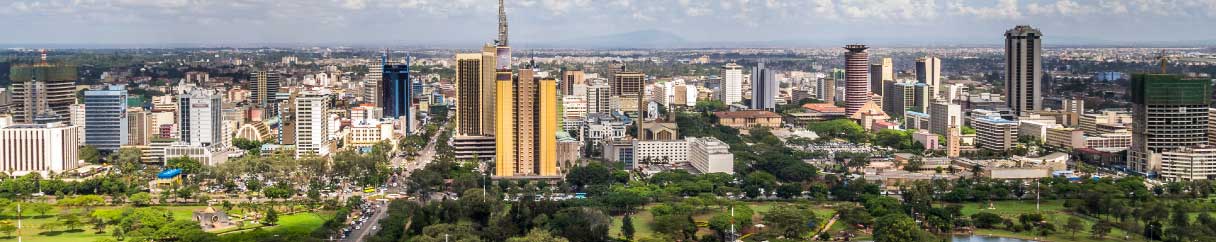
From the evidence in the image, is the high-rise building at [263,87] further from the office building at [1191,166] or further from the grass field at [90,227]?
the office building at [1191,166]

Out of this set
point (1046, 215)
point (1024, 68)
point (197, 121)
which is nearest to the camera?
point (1046, 215)

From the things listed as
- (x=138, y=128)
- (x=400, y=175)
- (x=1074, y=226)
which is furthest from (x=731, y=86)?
(x=1074, y=226)

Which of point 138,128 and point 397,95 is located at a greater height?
point 397,95

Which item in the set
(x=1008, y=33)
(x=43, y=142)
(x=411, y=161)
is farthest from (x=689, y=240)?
(x=1008, y=33)

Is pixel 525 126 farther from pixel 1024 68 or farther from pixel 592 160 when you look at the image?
pixel 1024 68

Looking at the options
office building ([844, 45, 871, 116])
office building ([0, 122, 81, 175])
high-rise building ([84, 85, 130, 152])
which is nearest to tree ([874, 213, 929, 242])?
office building ([0, 122, 81, 175])

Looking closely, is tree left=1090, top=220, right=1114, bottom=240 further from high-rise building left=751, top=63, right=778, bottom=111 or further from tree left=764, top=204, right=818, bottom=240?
high-rise building left=751, top=63, right=778, bottom=111

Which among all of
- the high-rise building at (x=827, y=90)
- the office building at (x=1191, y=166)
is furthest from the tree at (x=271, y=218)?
the high-rise building at (x=827, y=90)
